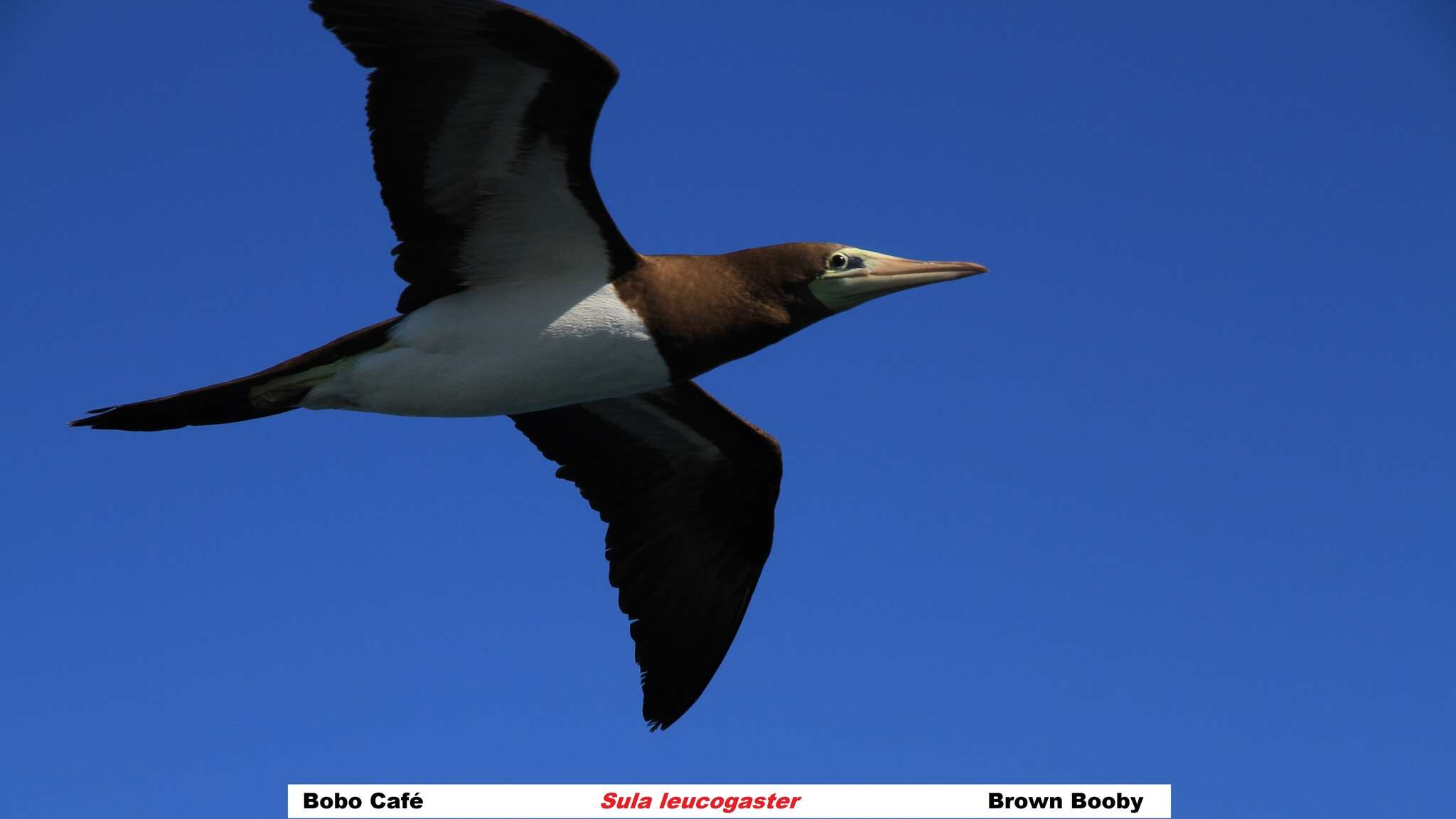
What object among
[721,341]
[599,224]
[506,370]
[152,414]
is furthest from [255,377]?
[721,341]

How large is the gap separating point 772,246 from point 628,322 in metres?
1.21

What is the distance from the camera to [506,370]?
392 inches

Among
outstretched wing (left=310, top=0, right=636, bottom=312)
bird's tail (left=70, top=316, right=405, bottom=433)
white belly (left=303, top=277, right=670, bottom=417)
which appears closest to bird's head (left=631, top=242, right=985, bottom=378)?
white belly (left=303, top=277, right=670, bottom=417)

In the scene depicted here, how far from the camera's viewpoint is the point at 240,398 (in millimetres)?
10047

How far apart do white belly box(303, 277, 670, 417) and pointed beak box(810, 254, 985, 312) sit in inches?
50.9

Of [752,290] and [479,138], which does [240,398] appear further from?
[752,290]

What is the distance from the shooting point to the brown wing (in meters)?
12.2

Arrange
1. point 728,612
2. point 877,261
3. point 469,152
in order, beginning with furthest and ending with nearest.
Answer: point 728,612 → point 877,261 → point 469,152

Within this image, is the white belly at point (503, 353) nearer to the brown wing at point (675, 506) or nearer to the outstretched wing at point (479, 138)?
the outstretched wing at point (479, 138)

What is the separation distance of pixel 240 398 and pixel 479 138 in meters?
2.53

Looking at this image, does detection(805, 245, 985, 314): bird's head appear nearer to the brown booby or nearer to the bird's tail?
the brown booby

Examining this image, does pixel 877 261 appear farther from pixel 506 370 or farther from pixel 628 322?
pixel 506 370

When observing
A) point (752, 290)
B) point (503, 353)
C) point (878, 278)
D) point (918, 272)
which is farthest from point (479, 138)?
point (918, 272)

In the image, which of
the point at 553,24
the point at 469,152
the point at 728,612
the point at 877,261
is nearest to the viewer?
the point at 553,24
